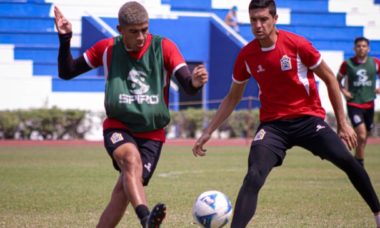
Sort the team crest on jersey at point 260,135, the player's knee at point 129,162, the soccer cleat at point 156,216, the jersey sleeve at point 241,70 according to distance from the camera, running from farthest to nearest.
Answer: the jersey sleeve at point 241,70 < the team crest on jersey at point 260,135 < the player's knee at point 129,162 < the soccer cleat at point 156,216

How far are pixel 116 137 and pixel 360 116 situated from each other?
9.54 metres

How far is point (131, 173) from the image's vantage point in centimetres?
639

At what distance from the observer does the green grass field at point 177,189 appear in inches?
356

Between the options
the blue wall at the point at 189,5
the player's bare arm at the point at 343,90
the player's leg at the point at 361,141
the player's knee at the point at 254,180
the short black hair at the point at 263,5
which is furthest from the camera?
the blue wall at the point at 189,5

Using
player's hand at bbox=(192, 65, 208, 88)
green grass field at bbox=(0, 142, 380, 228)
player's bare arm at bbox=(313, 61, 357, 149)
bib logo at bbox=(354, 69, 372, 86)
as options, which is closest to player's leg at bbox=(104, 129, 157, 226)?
player's hand at bbox=(192, 65, 208, 88)

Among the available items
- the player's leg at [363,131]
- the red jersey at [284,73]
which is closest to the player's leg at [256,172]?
the red jersey at [284,73]

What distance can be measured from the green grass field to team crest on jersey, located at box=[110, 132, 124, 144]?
2.08 m

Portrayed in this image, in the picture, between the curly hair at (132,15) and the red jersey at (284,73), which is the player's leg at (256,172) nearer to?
the red jersey at (284,73)

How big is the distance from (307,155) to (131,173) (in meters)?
15.4

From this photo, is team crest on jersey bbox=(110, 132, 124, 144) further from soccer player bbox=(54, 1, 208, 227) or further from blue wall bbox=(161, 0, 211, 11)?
blue wall bbox=(161, 0, 211, 11)

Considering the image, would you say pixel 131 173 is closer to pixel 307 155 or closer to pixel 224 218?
pixel 224 218

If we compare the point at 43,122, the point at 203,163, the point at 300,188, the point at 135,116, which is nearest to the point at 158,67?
the point at 135,116

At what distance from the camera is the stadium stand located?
29.6m

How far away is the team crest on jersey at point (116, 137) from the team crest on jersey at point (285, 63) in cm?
165
